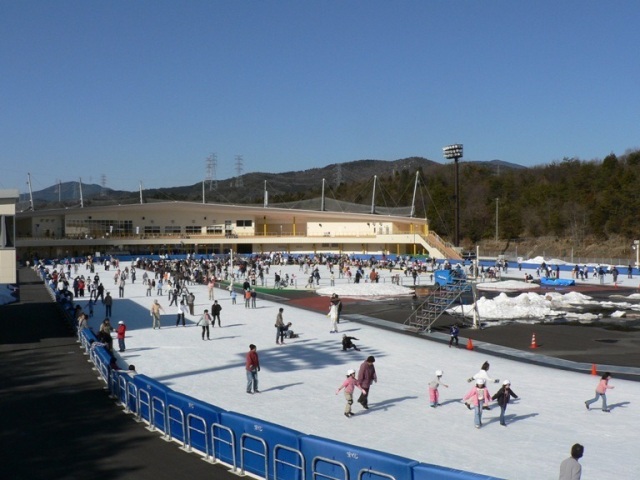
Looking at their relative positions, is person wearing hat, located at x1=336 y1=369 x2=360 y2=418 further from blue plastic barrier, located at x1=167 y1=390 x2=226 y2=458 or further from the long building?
the long building

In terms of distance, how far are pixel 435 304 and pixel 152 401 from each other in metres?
15.6

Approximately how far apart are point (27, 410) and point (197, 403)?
4515mm

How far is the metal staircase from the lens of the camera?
24.0 meters

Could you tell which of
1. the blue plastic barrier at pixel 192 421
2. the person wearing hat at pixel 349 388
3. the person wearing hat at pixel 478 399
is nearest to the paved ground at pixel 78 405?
the blue plastic barrier at pixel 192 421

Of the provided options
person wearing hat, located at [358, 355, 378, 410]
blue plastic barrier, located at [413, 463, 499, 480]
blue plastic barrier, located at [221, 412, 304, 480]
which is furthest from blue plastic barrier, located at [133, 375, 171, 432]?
blue plastic barrier, located at [413, 463, 499, 480]

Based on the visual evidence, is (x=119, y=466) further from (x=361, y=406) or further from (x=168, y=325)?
(x=168, y=325)

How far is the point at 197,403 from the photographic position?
31.9ft

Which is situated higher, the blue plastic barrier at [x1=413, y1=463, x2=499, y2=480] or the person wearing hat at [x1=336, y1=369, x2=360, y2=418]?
the blue plastic barrier at [x1=413, y1=463, x2=499, y2=480]

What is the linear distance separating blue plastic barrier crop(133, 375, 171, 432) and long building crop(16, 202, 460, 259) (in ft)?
217

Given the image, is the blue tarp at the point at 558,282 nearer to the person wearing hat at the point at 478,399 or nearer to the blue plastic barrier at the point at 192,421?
the person wearing hat at the point at 478,399

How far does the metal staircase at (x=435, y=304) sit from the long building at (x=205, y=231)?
50.6 meters

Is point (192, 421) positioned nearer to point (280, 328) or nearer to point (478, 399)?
point (478, 399)

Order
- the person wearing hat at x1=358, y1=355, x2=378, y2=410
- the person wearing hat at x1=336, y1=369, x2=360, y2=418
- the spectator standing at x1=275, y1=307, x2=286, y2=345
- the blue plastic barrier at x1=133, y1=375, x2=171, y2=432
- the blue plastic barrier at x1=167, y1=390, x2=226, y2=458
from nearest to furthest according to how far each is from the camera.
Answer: the blue plastic barrier at x1=167, y1=390, x2=226, y2=458, the blue plastic barrier at x1=133, y1=375, x2=171, y2=432, the person wearing hat at x1=336, y1=369, x2=360, y2=418, the person wearing hat at x1=358, y1=355, x2=378, y2=410, the spectator standing at x1=275, y1=307, x2=286, y2=345

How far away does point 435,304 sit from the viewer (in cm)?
2480
